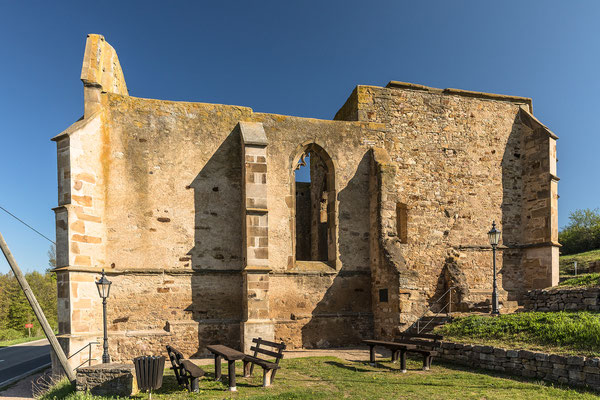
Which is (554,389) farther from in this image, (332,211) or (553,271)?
(553,271)

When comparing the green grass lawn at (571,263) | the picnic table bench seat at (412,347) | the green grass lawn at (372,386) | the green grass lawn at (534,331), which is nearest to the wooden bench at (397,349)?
the picnic table bench seat at (412,347)

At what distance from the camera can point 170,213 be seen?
1127 cm

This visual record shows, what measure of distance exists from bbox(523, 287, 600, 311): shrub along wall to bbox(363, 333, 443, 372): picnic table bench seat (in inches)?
138

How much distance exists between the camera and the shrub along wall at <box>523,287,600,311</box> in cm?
981

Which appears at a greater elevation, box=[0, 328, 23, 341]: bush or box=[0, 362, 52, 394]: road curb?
box=[0, 362, 52, 394]: road curb

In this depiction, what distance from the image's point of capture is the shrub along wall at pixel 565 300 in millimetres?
9812

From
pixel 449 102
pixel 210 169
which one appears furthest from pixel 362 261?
pixel 449 102

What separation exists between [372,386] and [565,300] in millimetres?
6380

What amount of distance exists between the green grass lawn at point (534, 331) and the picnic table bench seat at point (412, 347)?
0.57 m

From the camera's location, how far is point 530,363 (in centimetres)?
756

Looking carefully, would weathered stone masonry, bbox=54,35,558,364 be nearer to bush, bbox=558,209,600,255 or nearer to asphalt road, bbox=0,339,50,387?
asphalt road, bbox=0,339,50,387

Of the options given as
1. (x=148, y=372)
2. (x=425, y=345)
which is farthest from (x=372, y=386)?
(x=148, y=372)

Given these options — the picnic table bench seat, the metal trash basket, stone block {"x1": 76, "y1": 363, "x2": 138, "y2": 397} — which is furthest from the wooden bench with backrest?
stone block {"x1": 76, "y1": 363, "x2": 138, "y2": 397}

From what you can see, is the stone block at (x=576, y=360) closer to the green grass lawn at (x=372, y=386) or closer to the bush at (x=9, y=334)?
the green grass lawn at (x=372, y=386)
